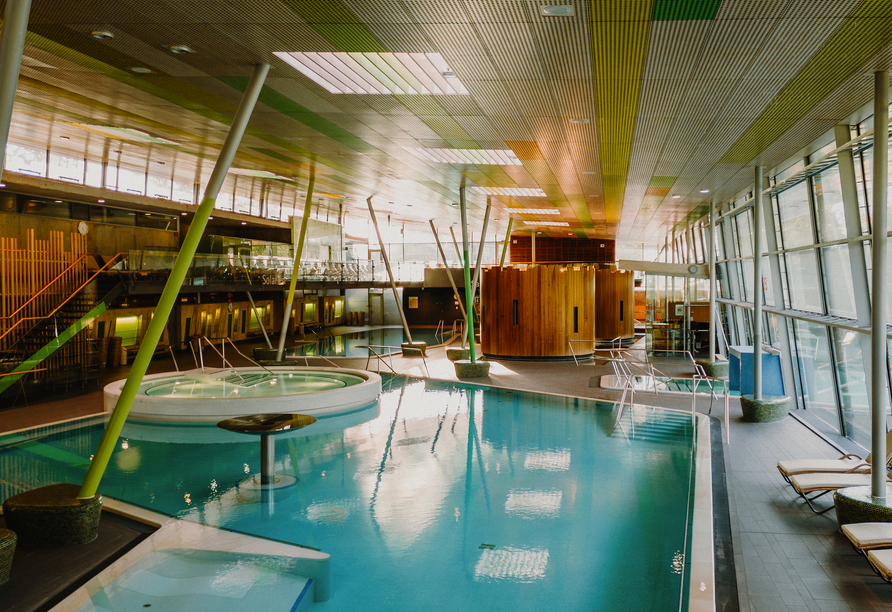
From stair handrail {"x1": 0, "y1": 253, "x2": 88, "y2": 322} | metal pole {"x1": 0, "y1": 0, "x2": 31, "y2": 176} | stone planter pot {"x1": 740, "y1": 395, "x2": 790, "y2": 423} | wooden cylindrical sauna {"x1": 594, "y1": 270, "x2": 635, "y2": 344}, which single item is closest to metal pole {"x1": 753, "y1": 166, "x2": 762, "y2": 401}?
stone planter pot {"x1": 740, "y1": 395, "x2": 790, "y2": 423}

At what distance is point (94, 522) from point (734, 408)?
10559mm

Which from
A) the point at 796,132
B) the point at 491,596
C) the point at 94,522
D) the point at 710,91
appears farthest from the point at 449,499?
the point at 796,132

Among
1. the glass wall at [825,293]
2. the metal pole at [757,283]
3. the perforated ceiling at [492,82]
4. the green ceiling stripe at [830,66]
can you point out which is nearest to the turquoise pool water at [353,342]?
the perforated ceiling at [492,82]

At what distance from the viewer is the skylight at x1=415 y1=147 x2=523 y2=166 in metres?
11.3

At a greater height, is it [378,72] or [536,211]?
[536,211]

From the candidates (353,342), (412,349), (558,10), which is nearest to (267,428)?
(558,10)

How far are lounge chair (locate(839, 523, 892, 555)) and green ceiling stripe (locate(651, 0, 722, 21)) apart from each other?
14.5 feet

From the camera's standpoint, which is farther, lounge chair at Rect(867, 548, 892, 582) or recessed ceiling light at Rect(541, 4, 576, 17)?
recessed ceiling light at Rect(541, 4, 576, 17)

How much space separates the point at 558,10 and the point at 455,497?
16.0ft

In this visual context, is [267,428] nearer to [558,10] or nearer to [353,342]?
[558,10]

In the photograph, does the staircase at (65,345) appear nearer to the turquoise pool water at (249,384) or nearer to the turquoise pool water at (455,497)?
the turquoise pool water at (249,384)

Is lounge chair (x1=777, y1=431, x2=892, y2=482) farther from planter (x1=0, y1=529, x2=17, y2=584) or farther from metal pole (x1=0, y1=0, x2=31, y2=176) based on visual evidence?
metal pole (x1=0, y1=0, x2=31, y2=176)

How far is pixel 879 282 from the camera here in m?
5.47

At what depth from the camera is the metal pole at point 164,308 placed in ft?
16.8
